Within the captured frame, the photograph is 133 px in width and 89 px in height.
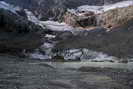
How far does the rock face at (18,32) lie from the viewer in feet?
167

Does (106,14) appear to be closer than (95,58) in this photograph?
No

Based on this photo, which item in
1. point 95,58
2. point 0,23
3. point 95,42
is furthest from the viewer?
point 0,23

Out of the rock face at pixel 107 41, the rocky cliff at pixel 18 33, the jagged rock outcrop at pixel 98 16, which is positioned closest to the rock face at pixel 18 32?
the rocky cliff at pixel 18 33

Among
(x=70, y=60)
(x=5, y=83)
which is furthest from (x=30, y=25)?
(x=5, y=83)

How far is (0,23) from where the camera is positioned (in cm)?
5609

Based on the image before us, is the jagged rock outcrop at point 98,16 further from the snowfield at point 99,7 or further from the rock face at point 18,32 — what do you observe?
the rock face at point 18,32

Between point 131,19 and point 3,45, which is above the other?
point 131,19

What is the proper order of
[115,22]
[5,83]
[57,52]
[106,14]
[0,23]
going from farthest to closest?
[106,14] < [115,22] < [0,23] < [57,52] < [5,83]

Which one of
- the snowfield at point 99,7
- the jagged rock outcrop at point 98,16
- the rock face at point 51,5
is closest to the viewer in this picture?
the jagged rock outcrop at point 98,16

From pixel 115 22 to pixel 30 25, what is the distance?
65.3 ft

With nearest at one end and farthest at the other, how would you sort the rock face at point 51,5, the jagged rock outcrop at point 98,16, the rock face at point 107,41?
the rock face at point 107,41, the jagged rock outcrop at point 98,16, the rock face at point 51,5

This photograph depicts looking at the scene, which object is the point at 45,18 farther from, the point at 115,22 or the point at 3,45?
the point at 3,45

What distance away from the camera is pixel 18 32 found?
5634cm

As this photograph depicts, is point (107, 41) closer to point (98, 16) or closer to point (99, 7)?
point (98, 16)
